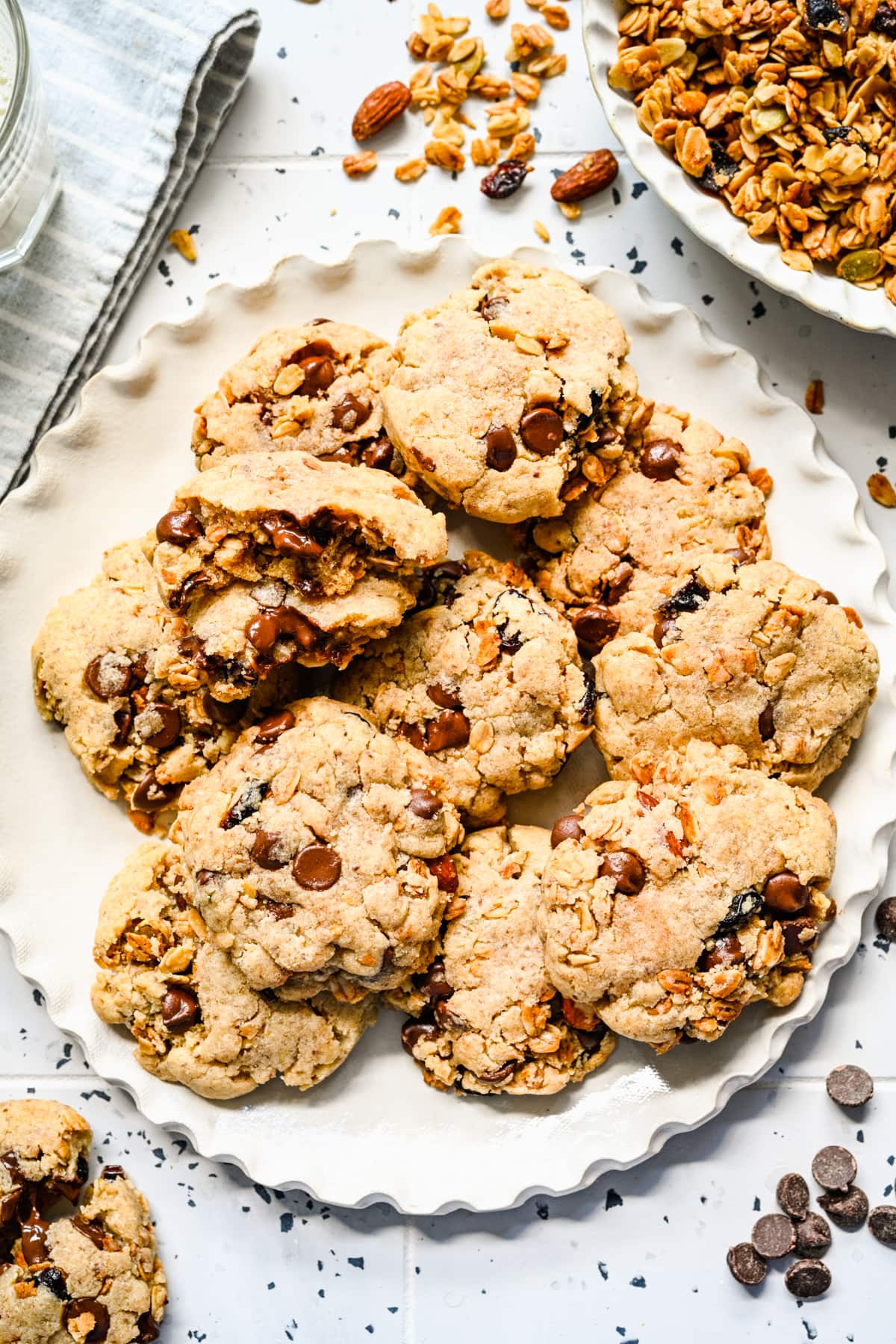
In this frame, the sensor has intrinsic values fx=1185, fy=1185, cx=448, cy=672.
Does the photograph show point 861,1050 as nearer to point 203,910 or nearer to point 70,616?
point 203,910

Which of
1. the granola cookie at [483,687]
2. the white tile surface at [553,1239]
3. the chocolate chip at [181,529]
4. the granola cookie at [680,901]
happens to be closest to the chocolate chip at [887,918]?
the white tile surface at [553,1239]

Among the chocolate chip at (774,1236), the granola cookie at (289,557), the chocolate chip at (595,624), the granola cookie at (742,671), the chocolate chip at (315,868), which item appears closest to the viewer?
the granola cookie at (289,557)

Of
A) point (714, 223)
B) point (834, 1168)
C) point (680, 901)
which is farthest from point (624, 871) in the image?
point (714, 223)

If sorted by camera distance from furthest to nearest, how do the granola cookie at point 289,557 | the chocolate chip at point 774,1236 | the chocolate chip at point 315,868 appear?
the chocolate chip at point 774,1236 < the chocolate chip at point 315,868 < the granola cookie at point 289,557

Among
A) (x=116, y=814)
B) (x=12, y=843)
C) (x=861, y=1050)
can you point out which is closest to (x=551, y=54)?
(x=116, y=814)

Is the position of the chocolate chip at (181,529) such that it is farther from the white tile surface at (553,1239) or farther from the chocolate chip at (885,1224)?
the chocolate chip at (885,1224)

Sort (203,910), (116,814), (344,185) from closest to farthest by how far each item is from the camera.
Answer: (203,910), (116,814), (344,185)

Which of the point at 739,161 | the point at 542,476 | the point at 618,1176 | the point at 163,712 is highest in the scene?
the point at 739,161

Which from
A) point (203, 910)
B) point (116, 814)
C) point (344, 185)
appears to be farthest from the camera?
point (344, 185)
